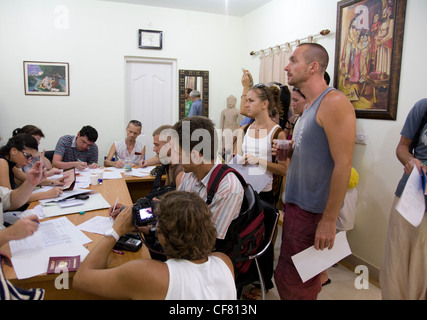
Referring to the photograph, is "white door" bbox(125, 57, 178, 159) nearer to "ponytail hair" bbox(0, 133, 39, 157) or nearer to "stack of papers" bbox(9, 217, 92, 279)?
"ponytail hair" bbox(0, 133, 39, 157)

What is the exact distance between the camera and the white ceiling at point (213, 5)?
14.4ft

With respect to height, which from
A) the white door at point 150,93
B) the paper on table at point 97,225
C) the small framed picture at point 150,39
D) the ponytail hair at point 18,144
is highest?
the small framed picture at point 150,39

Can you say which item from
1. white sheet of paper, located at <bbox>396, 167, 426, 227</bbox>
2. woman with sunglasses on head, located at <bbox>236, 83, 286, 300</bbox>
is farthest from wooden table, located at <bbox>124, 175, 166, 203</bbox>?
white sheet of paper, located at <bbox>396, 167, 426, 227</bbox>

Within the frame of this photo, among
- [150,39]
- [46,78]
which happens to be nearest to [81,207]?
[46,78]

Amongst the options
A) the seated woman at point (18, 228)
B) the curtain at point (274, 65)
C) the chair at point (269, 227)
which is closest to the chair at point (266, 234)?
the chair at point (269, 227)

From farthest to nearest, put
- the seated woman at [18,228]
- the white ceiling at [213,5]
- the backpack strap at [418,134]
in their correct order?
the white ceiling at [213,5] → the backpack strap at [418,134] → the seated woman at [18,228]

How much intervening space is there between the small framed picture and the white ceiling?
41cm

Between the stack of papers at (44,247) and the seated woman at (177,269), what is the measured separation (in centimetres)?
25

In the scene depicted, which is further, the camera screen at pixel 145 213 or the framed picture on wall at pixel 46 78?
the framed picture on wall at pixel 46 78

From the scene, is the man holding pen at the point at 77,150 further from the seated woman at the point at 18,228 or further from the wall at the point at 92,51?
the seated woman at the point at 18,228

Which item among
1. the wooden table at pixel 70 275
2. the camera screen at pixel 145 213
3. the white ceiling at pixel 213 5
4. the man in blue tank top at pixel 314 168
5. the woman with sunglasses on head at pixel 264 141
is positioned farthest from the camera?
the white ceiling at pixel 213 5

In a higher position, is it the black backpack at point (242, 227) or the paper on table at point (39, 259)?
the black backpack at point (242, 227)
